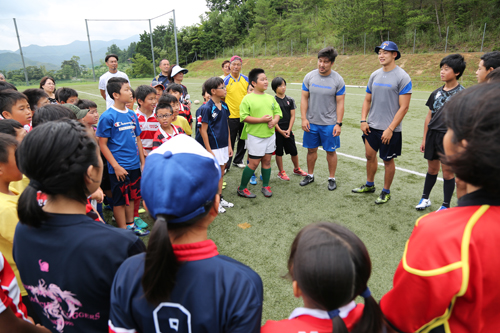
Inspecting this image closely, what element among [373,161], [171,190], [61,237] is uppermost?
[171,190]

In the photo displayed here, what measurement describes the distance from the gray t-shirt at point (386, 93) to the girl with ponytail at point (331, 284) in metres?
3.69

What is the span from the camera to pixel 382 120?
4297mm

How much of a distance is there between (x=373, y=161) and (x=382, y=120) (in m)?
0.64

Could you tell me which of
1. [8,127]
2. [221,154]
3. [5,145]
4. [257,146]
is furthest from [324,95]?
[5,145]

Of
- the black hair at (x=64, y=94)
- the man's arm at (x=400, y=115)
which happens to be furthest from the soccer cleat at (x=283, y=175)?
the black hair at (x=64, y=94)

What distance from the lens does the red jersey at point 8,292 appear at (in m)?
1.33

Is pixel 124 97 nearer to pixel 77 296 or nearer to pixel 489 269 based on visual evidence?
pixel 77 296

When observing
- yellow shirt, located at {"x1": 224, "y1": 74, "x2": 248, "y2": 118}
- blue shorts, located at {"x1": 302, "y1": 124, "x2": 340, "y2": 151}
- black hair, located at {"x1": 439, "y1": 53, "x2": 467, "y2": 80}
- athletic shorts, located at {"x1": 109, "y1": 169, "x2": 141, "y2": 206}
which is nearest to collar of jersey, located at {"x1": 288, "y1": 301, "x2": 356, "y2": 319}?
athletic shorts, located at {"x1": 109, "y1": 169, "x2": 141, "y2": 206}

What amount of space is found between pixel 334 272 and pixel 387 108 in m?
3.86

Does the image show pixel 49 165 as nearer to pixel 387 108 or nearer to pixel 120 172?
pixel 120 172

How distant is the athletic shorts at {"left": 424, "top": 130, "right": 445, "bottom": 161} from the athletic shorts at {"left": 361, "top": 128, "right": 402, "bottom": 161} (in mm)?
399

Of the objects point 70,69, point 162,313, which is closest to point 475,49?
point 162,313

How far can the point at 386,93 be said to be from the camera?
4.23 meters

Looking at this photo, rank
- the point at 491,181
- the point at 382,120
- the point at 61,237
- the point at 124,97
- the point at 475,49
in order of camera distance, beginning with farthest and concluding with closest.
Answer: the point at 475,49
the point at 382,120
the point at 124,97
the point at 61,237
the point at 491,181
